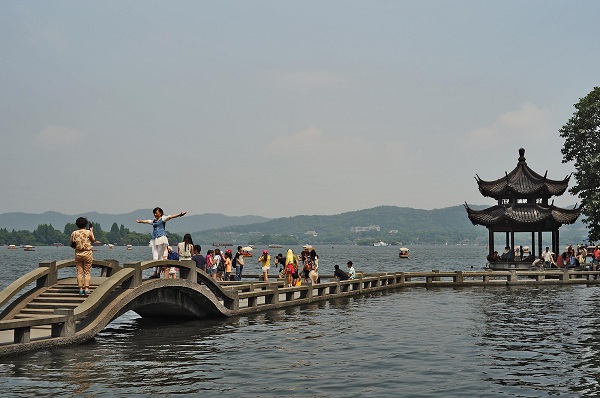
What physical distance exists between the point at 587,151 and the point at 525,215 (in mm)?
6217

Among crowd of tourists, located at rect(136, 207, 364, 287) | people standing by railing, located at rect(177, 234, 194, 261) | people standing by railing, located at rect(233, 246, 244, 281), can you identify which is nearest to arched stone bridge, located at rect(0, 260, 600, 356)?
crowd of tourists, located at rect(136, 207, 364, 287)

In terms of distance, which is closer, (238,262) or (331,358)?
(331,358)

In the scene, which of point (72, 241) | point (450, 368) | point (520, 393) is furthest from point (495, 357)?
point (72, 241)

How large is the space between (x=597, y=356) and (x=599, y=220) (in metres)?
33.1

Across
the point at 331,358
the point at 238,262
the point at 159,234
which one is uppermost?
the point at 159,234

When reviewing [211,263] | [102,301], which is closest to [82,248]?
[102,301]

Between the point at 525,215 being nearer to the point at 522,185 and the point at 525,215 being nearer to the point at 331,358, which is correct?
the point at 522,185

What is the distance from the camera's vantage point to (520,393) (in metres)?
12.5

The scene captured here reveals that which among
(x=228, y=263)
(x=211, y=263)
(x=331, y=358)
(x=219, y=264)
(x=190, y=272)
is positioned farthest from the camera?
(x=219, y=264)

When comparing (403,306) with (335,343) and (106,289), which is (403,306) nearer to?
(335,343)

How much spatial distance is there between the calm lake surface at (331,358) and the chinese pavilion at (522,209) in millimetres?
24484

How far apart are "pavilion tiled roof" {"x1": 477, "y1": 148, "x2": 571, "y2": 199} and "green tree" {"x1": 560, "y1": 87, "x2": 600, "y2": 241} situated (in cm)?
124

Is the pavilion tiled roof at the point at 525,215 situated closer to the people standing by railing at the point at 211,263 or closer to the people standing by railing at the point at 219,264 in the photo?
the people standing by railing at the point at 219,264

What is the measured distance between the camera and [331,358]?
15789 mm
